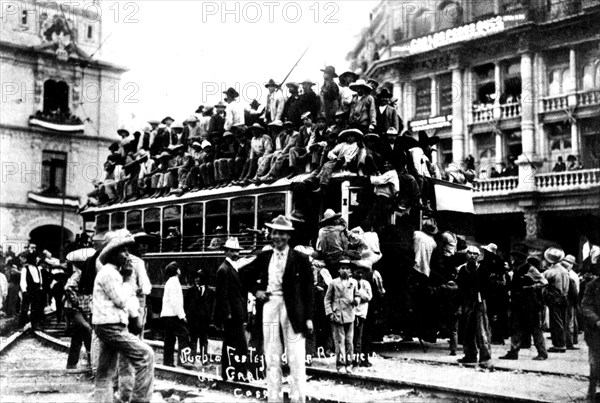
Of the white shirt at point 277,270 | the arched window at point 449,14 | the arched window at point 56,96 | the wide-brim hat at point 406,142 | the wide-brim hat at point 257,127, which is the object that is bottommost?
the white shirt at point 277,270

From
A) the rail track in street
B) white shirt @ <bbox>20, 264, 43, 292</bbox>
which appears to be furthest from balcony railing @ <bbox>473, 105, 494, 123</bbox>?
the rail track in street

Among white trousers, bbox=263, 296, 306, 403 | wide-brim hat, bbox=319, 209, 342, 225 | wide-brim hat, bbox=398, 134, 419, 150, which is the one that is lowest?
white trousers, bbox=263, 296, 306, 403

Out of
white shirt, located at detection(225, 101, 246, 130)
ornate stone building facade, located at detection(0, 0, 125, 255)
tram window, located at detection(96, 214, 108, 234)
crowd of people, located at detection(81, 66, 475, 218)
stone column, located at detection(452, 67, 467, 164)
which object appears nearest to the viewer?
crowd of people, located at detection(81, 66, 475, 218)

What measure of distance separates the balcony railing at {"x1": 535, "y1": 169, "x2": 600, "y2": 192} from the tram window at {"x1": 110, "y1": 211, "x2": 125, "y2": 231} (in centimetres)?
1477

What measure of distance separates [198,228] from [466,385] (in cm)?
833

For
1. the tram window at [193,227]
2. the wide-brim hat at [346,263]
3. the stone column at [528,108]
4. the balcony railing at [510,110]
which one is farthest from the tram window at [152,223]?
the balcony railing at [510,110]

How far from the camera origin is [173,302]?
10.6 m

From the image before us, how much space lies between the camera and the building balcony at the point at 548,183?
2370 cm

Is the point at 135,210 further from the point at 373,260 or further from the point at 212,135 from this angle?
the point at 373,260

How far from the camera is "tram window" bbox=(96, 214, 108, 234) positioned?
19609mm

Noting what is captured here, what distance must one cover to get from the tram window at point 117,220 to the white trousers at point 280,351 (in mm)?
12169

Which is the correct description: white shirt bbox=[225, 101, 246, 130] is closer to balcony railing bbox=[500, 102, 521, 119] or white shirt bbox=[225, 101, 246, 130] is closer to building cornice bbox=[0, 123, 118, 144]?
balcony railing bbox=[500, 102, 521, 119]

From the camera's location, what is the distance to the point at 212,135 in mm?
15711

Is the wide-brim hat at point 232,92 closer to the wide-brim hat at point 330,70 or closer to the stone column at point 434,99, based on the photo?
the wide-brim hat at point 330,70
